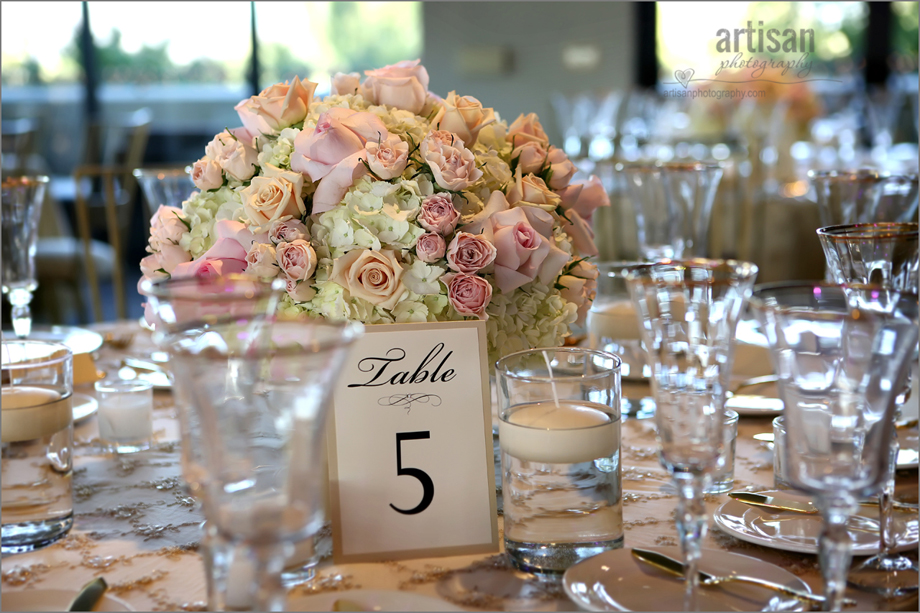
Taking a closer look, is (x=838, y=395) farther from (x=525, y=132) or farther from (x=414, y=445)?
(x=525, y=132)

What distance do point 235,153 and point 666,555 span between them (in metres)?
0.63

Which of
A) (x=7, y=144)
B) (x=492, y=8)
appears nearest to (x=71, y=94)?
(x=7, y=144)

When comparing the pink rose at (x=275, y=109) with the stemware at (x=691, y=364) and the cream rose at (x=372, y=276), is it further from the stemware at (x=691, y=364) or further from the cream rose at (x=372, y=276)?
the stemware at (x=691, y=364)

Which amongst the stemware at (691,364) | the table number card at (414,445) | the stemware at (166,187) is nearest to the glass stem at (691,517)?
the stemware at (691,364)

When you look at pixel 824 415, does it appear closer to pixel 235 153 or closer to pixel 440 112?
pixel 440 112

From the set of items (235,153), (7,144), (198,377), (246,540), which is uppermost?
(7,144)

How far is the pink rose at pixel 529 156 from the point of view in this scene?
102 cm

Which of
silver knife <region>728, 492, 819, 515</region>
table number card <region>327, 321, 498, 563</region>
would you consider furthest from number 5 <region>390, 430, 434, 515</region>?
silver knife <region>728, 492, 819, 515</region>

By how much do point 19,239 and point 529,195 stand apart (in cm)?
89

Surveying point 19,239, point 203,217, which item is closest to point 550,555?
point 203,217

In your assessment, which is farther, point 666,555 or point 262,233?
point 262,233

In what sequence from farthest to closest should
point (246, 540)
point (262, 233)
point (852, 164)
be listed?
1. point (852, 164)
2. point (262, 233)
3. point (246, 540)

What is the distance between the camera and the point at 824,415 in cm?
64

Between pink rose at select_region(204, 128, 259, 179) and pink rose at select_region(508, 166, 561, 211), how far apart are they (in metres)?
0.30
